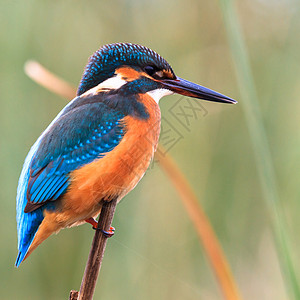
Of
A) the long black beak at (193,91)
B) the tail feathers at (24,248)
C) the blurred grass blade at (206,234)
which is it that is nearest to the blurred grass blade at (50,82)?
the blurred grass blade at (206,234)

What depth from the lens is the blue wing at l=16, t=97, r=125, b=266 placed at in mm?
1369

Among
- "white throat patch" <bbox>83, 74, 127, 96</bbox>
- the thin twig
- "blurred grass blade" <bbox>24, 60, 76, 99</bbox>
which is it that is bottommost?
the thin twig

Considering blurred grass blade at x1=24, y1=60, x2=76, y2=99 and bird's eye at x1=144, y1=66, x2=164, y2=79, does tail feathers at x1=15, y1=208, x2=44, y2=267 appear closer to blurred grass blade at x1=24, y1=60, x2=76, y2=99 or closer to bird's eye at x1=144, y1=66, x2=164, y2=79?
blurred grass blade at x1=24, y1=60, x2=76, y2=99

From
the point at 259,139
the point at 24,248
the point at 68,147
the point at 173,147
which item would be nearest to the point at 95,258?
the point at 24,248

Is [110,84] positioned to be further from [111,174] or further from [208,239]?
[208,239]

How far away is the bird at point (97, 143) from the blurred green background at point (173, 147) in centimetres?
40

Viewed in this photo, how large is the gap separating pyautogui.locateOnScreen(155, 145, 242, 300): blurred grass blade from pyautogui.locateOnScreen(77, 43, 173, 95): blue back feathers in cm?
32

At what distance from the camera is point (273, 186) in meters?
1.07

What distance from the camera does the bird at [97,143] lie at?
1.39 m

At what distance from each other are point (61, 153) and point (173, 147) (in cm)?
86

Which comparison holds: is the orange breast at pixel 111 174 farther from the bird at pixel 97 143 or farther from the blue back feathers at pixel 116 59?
the blue back feathers at pixel 116 59

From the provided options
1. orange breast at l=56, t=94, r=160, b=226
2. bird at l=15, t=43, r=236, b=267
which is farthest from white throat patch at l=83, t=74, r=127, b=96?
orange breast at l=56, t=94, r=160, b=226

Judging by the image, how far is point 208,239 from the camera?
1289 millimetres

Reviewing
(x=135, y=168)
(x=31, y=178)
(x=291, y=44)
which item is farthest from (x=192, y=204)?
(x=291, y=44)
